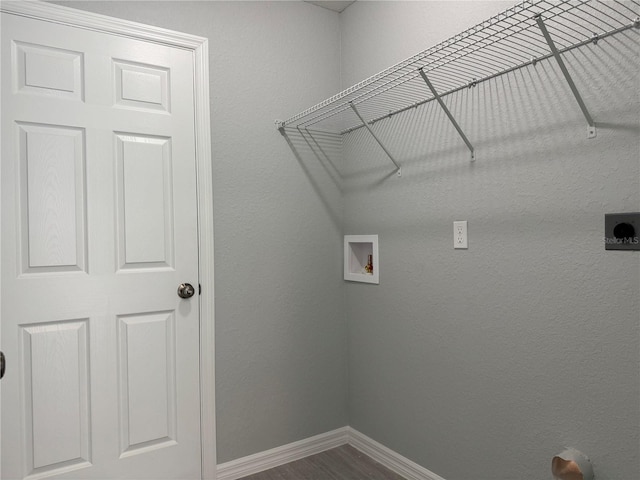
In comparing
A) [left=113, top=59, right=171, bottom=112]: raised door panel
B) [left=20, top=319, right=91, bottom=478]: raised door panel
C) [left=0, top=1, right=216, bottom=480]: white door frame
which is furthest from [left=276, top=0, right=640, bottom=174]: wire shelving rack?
[left=20, top=319, right=91, bottom=478]: raised door panel

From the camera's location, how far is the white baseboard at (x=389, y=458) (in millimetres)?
2049

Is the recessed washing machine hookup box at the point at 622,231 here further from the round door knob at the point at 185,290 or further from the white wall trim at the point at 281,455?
the white wall trim at the point at 281,455

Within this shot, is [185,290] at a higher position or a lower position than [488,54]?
lower

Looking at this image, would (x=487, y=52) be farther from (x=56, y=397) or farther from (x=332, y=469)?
(x=56, y=397)

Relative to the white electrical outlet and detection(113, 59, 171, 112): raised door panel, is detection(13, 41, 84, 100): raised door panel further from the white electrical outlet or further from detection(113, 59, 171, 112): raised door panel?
the white electrical outlet

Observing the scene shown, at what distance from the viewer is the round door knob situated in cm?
199

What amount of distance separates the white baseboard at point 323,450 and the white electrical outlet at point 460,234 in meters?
1.05

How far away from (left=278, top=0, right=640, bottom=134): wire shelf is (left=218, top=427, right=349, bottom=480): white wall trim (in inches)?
66.5

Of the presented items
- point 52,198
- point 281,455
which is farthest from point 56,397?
point 281,455

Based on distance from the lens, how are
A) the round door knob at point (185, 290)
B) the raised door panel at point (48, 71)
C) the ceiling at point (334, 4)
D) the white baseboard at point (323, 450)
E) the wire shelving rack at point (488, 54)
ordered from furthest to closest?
the ceiling at point (334, 4), the white baseboard at point (323, 450), the round door knob at point (185, 290), the raised door panel at point (48, 71), the wire shelving rack at point (488, 54)

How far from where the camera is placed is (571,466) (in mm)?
1372

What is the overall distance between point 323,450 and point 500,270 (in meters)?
1.44

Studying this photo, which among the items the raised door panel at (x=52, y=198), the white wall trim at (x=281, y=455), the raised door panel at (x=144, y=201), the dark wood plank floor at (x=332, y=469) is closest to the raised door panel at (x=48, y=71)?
the raised door panel at (x=52, y=198)

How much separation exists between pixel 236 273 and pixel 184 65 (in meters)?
1.00
